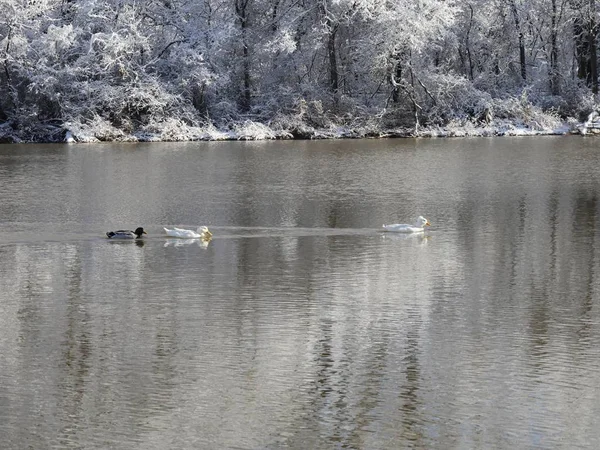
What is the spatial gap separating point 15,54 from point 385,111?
18337mm

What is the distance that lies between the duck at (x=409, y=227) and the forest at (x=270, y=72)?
28.5 m

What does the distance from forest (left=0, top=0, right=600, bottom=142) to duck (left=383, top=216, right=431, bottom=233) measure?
2851cm

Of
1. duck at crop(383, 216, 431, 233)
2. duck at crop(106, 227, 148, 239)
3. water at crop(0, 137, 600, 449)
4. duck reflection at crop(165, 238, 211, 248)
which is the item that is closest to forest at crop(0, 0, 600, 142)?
water at crop(0, 137, 600, 449)

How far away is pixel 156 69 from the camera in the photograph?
5381 cm

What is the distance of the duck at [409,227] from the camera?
22453 mm

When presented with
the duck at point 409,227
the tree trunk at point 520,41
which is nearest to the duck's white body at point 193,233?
the duck at point 409,227

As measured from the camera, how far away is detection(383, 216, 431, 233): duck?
73.7 ft

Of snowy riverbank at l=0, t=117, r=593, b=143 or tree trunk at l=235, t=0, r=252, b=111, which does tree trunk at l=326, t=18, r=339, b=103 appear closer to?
snowy riverbank at l=0, t=117, r=593, b=143

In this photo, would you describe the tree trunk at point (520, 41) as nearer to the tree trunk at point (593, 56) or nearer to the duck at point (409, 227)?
the tree trunk at point (593, 56)

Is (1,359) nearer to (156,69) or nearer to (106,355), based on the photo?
(106,355)

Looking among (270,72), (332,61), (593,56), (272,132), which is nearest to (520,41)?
(593,56)

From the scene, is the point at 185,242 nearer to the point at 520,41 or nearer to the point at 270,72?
the point at 270,72

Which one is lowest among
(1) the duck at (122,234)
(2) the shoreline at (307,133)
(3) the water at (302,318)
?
(3) the water at (302,318)

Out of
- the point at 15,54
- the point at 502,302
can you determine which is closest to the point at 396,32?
the point at 15,54
